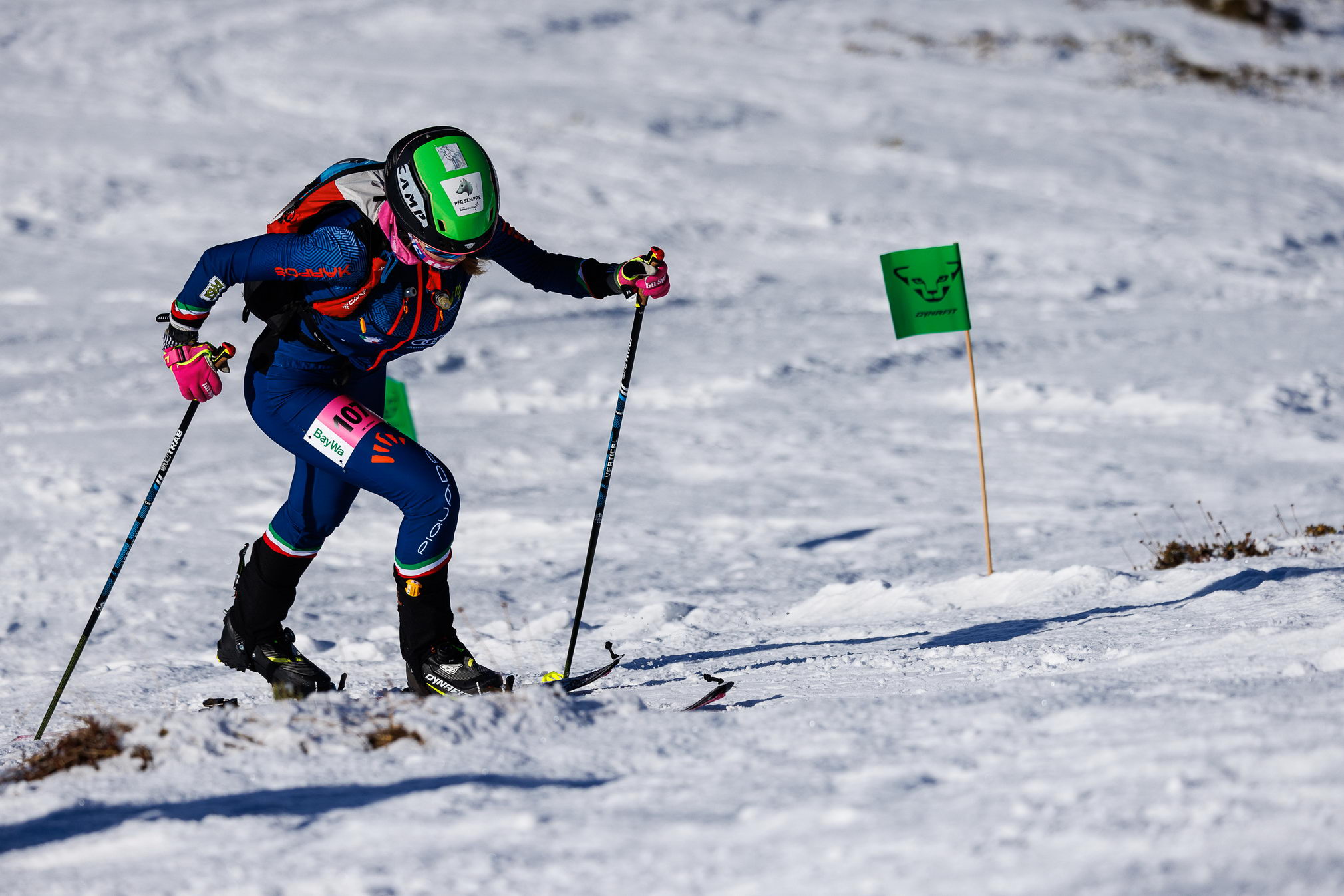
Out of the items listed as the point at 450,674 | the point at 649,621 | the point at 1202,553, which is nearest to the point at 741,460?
the point at 649,621

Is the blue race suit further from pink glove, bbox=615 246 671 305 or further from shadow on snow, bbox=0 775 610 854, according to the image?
shadow on snow, bbox=0 775 610 854

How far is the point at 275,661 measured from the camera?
203 inches

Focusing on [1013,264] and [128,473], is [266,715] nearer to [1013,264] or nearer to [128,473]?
[128,473]

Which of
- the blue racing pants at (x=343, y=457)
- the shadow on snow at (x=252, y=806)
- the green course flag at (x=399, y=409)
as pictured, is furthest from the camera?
the green course flag at (x=399, y=409)

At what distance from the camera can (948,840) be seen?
264cm

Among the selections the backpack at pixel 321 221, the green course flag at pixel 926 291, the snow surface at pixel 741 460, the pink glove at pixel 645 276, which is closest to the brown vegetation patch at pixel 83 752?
the snow surface at pixel 741 460

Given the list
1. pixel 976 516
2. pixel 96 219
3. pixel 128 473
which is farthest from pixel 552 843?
pixel 96 219

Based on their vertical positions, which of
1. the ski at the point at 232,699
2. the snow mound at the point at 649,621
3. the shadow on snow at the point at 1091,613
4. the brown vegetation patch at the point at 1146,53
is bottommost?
the snow mound at the point at 649,621

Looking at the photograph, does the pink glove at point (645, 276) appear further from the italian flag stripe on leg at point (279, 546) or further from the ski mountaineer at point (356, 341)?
the italian flag stripe on leg at point (279, 546)

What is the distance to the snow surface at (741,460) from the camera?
290 centimetres

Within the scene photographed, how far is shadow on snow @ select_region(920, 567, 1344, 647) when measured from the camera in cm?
552

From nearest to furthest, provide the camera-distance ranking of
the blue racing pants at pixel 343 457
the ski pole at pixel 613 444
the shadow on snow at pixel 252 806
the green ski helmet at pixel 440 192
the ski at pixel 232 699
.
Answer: the shadow on snow at pixel 252 806 → the green ski helmet at pixel 440 192 → the blue racing pants at pixel 343 457 → the ski at pixel 232 699 → the ski pole at pixel 613 444

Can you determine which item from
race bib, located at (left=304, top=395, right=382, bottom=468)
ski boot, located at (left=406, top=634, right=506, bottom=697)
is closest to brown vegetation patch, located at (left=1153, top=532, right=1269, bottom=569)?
ski boot, located at (left=406, top=634, right=506, bottom=697)

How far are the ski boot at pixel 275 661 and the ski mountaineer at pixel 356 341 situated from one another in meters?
0.01
